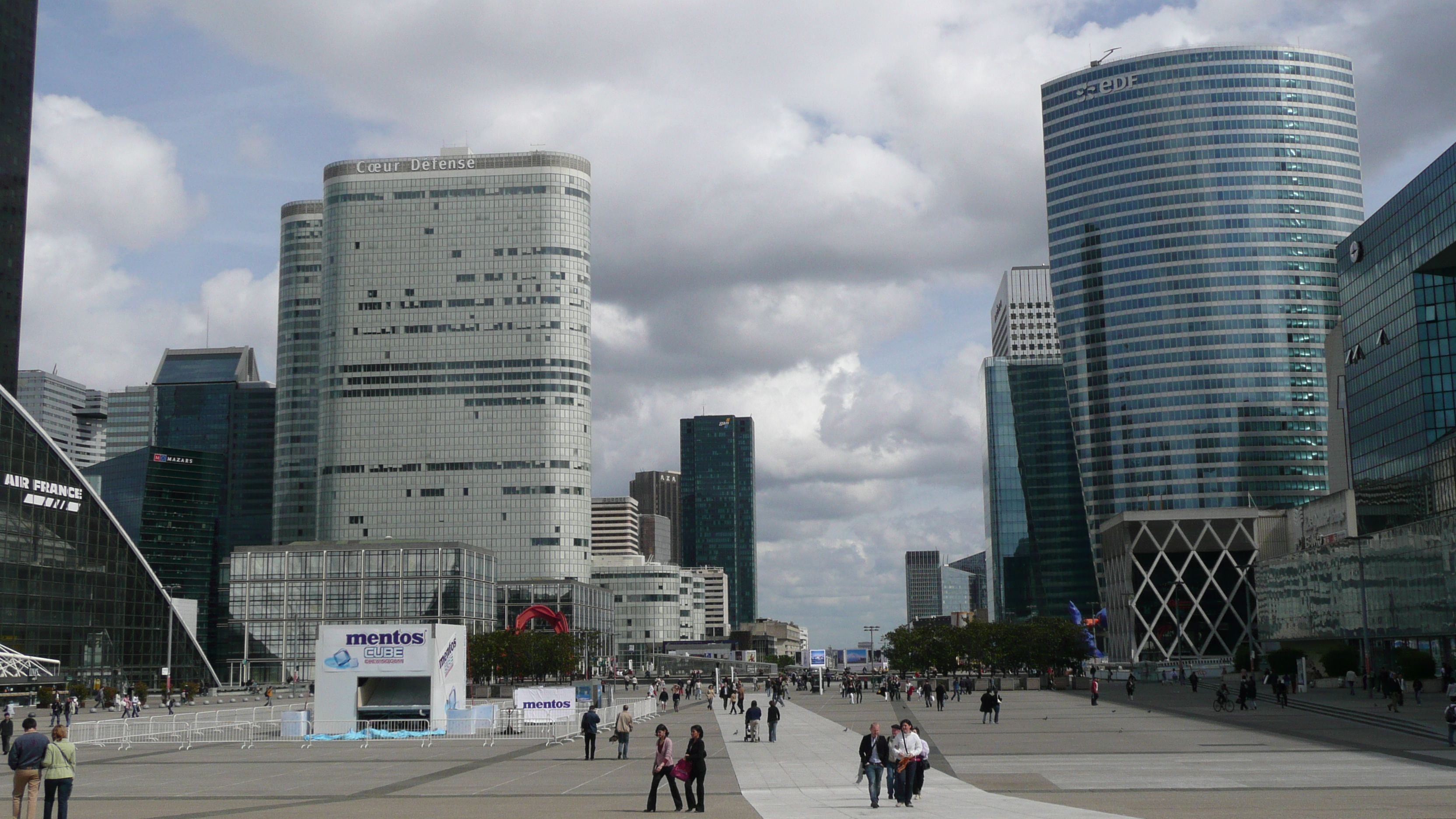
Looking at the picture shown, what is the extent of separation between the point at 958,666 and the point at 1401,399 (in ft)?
191

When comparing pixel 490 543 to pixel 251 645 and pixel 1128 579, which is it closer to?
pixel 251 645

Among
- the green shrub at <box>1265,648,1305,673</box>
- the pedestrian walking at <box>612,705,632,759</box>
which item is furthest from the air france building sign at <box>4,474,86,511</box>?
the green shrub at <box>1265,648,1305,673</box>

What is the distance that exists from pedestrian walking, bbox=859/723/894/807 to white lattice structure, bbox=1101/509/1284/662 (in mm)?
158542

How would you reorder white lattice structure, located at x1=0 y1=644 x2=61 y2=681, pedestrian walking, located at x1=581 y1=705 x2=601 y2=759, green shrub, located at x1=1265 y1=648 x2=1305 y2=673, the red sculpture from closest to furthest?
pedestrian walking, located at x1=581 y1=705 x2=601 y2=759, white lattice structure, located at x1=0 y1=644 x2=61 y2=681, green shrub, located at x1=1265 y1=648 x2=1305 y2=673, the red sculpture

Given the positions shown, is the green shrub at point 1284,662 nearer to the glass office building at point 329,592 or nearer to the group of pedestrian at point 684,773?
the group of pedestrian at point 684,773

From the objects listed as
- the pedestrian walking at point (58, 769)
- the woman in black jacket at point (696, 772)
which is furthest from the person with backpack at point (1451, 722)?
the pedestrian walking at point (58, 769)

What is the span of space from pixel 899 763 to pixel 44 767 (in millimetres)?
16318

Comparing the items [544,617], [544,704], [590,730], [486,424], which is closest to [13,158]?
[486,424]

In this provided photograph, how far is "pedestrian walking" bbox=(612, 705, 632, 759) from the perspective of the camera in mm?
40938

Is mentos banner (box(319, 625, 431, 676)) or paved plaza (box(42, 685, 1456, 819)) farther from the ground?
mentos banner (box(319, 625, 431, 676))

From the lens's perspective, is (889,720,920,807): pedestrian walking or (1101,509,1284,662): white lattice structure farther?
(1101,509,1284,662): white lattice structure

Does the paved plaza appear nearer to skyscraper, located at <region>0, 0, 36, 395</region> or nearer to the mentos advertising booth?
the mentos advertising booth

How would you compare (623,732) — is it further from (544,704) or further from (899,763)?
(899,763)

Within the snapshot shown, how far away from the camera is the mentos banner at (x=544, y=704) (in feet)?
179
